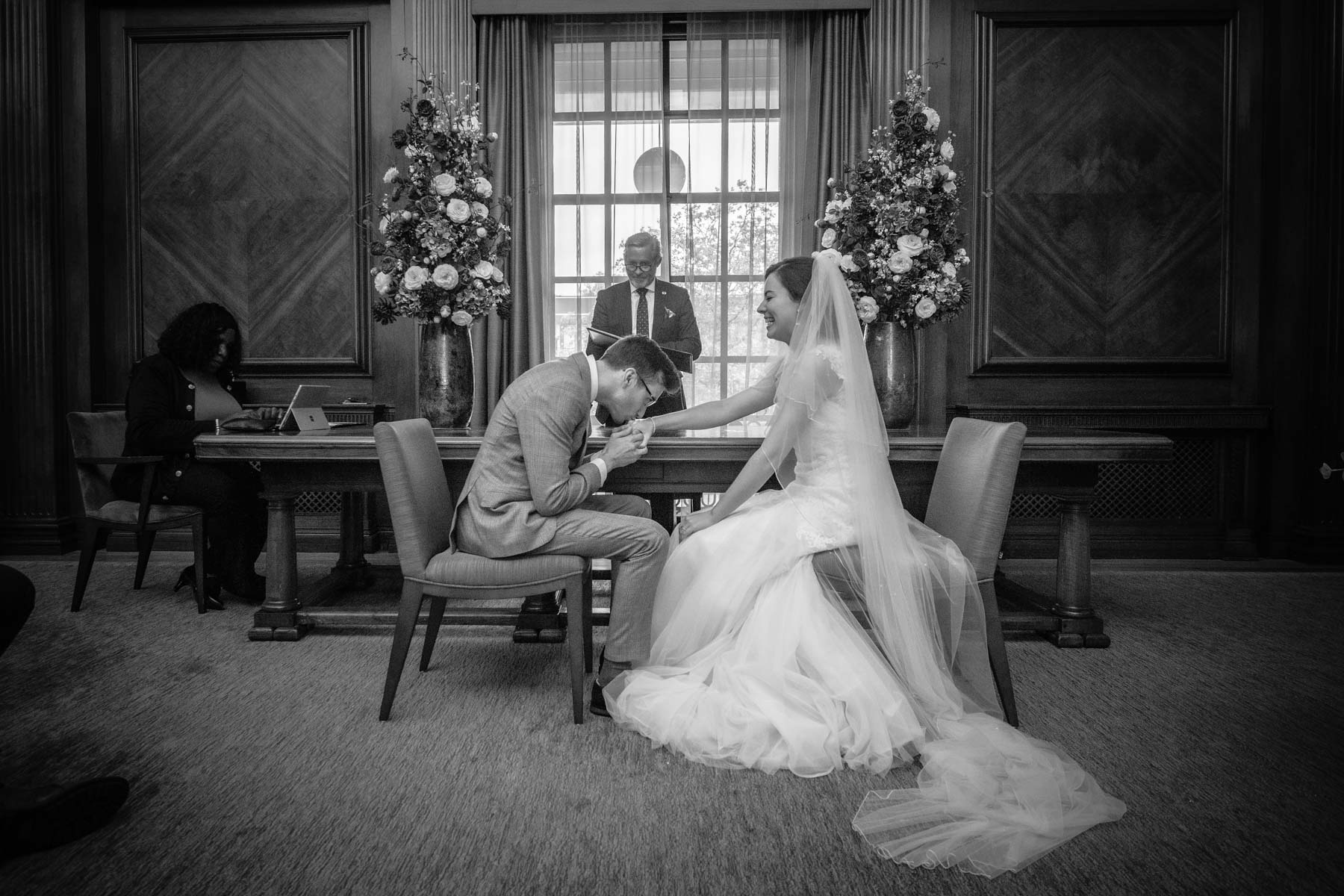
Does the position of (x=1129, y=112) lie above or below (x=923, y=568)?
above

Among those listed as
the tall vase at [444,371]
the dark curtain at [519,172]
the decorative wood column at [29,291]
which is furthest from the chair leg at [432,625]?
the decorative wood column at [29,291]

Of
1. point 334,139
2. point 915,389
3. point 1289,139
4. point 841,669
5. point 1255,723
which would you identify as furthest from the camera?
point 334,139

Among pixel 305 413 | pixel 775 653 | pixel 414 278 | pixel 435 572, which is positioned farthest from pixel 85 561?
pixel 775 653

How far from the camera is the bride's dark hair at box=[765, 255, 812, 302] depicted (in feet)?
9.36

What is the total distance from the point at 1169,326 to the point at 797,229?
232 centimetres

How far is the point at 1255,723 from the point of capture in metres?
2.55

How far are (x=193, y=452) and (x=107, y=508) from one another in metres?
0.44

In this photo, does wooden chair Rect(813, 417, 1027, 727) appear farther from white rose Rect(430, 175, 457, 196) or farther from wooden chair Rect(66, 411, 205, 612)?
wooden chair Rect(66, 411, 205, 612)

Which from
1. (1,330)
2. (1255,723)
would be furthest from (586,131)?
(1255,723)

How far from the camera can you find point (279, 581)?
3408 mm

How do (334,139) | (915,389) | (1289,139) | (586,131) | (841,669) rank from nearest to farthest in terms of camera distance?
(841,669)
(915,389)
(1289,139)
(334,139)
(586,131)

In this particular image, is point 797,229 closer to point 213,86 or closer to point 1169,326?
point 1169,326

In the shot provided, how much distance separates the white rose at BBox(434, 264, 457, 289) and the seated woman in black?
1.43 meters

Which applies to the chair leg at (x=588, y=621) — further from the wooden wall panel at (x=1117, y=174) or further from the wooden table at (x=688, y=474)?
the wooden wall panel at (x=1117, y=174)
